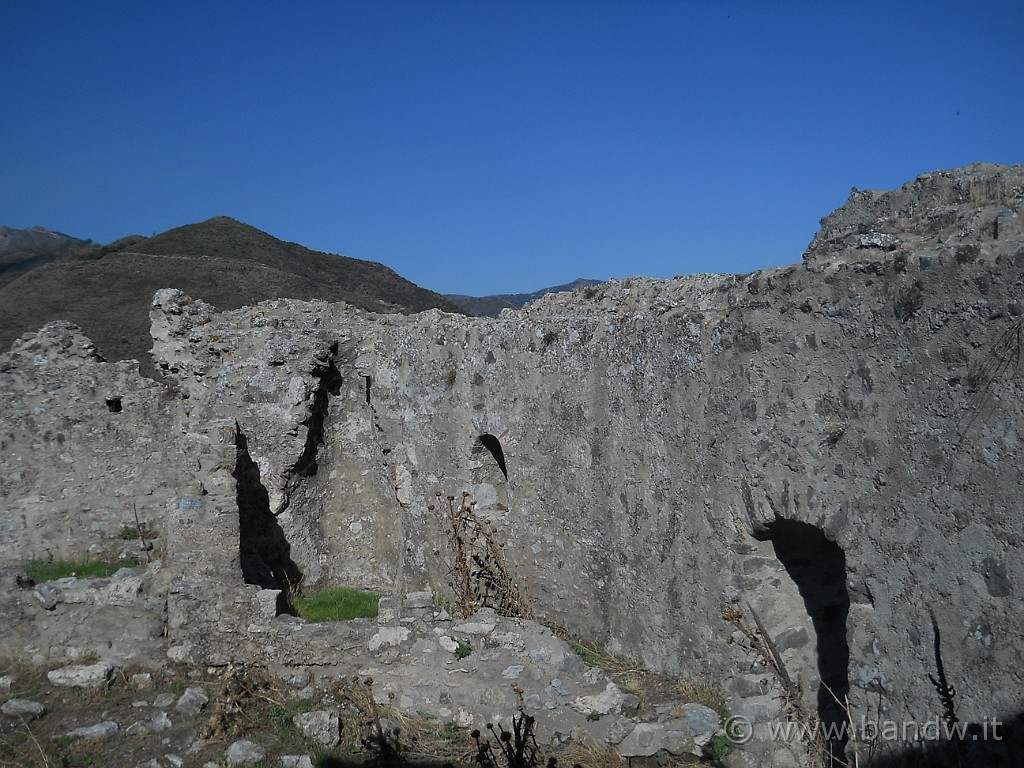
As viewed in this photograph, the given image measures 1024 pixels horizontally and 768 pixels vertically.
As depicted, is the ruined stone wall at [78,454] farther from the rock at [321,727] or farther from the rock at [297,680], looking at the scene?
the rock at [321,727]

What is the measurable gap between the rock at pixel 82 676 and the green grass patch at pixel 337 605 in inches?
77.2

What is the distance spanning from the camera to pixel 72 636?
7469 millimetres

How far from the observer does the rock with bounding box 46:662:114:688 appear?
23.4ft

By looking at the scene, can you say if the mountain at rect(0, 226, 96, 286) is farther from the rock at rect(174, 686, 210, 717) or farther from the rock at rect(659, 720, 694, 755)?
the rock at rect(659, 720, 694, 755)

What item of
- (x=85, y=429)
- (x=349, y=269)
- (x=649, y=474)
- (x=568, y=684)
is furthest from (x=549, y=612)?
(x=349, y=269)

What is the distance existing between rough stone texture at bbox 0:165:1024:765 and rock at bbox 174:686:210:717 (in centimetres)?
43

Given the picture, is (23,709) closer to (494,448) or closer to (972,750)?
(494,448)

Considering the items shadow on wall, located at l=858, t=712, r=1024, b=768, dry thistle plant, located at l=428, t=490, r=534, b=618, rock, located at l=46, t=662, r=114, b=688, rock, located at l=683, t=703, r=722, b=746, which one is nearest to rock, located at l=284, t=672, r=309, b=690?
rock, located at l=46, t=662, r=114, b=688

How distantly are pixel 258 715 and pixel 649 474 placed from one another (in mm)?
3728

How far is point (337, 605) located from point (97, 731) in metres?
3.01

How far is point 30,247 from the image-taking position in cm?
5409

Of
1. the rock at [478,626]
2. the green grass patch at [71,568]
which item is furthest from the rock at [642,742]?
the green grass patch at [71,568]

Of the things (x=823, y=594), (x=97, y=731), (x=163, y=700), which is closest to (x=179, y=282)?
(x=163, y=700)

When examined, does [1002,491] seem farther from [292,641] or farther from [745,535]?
[292,641]
